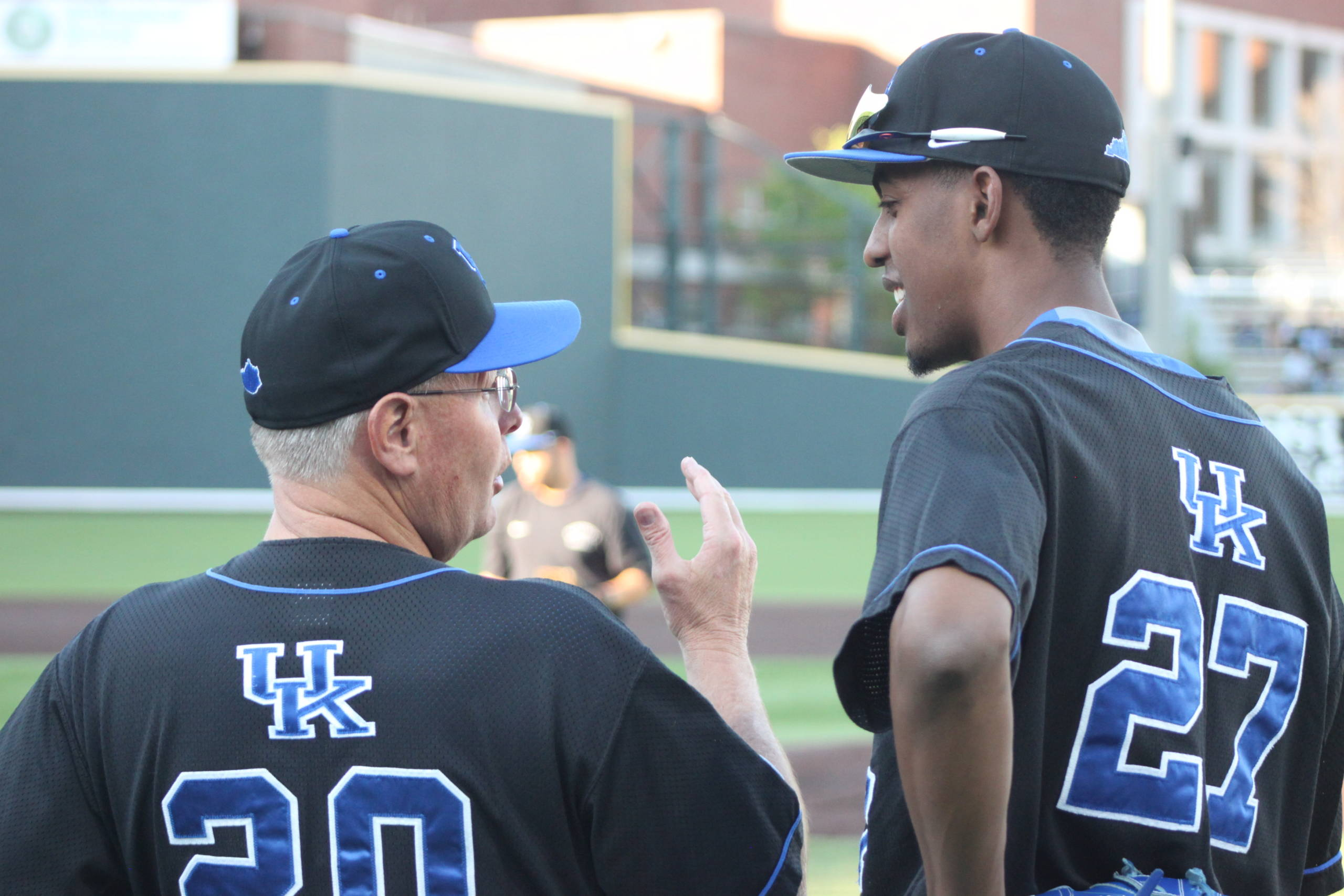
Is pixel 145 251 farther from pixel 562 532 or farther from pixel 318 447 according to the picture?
pixel 318 447

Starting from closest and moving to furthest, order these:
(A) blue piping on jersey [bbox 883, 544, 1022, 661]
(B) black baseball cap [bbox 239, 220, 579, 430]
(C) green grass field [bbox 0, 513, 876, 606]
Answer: (A) blue piping on jersey [bbox 883, 544, 1022, 661] < (B) black baseball cap [bbox 239, 220, 579, 430] < (C) green grass field [bbox 0, 513, 876, 606]

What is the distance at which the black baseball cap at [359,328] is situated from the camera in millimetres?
1778

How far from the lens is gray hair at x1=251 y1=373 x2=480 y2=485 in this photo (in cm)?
181

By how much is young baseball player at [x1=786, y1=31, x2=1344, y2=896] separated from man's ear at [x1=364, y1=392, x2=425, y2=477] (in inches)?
24.4

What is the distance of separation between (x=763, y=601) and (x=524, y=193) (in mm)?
8969

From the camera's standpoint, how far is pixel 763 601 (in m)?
12.8

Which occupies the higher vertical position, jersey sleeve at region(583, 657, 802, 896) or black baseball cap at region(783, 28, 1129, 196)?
black baseball cap at region(783, 28, 1129, 196)

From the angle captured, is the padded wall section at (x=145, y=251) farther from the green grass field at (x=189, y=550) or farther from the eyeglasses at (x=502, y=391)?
the eyeglasses at (x=502, y=391)

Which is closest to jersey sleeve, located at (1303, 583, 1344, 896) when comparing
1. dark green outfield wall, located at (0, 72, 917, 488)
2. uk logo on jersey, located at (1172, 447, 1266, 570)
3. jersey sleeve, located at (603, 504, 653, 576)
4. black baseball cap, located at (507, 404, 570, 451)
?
uk logo on jersey, located at (1172, 447, 1266, 570)

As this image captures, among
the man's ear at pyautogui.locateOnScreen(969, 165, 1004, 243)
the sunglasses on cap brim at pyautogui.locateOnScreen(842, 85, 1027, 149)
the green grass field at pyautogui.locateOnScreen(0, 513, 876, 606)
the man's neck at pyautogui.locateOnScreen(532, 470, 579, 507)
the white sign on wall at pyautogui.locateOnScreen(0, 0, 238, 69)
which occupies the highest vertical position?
the white sign on wall at pyautogui.locateOnScreen(0, 0, 238, 69)

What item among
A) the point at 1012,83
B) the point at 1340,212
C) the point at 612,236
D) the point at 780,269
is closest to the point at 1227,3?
the point at 1340,212

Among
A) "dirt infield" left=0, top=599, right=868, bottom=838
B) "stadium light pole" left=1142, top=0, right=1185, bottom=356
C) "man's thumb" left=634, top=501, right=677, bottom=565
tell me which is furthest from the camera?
"stadium light pole" left=1142, top=0, right=1185, bottom=356

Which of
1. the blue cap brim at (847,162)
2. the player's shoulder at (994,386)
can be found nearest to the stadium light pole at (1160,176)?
the blue cap brim at (847,162)

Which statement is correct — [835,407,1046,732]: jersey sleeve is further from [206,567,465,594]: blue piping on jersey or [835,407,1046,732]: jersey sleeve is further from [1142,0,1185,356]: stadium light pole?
[1142,0,1185,356]: stadium light pole
